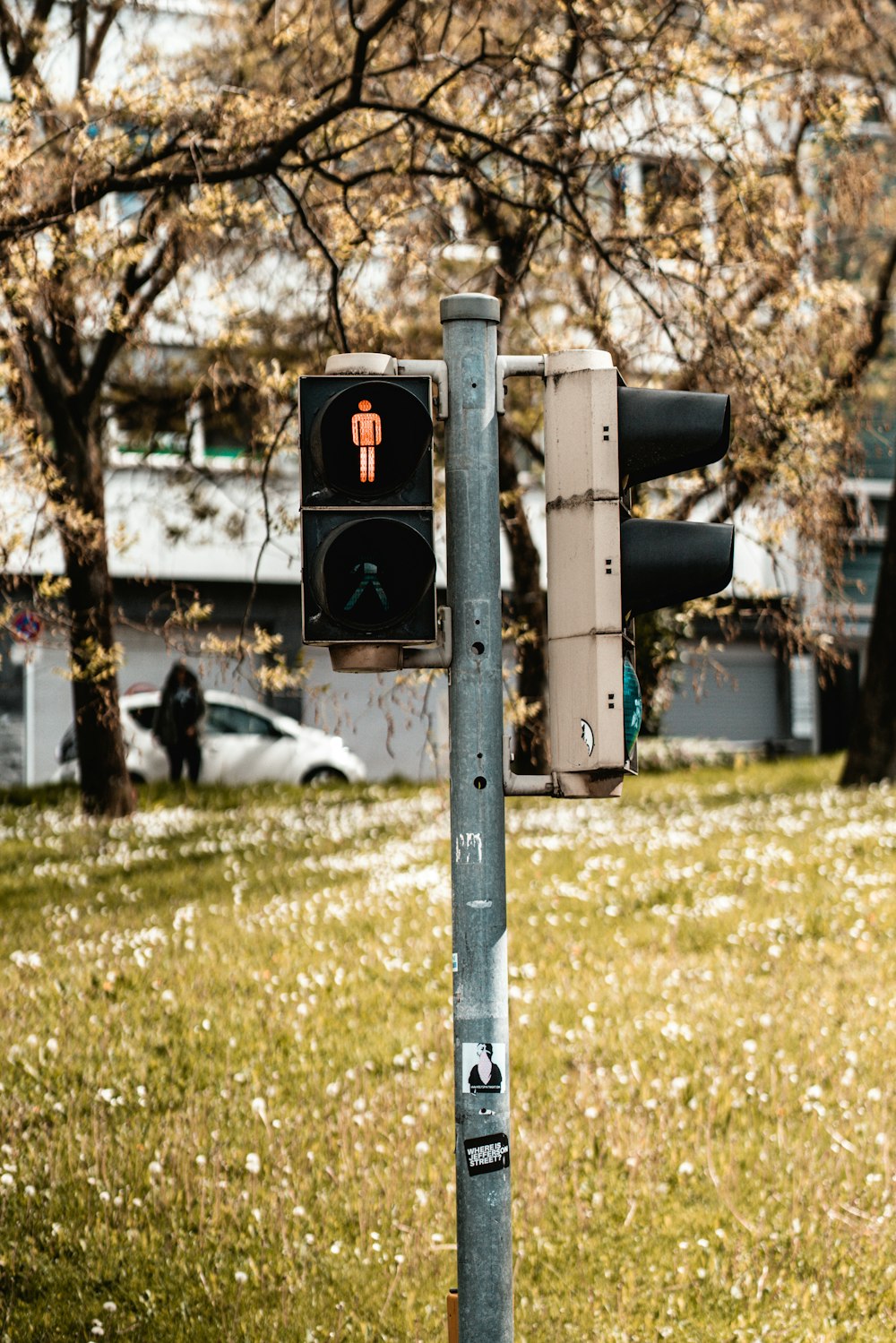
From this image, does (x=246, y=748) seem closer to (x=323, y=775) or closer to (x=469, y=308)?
(x=323, y=775)

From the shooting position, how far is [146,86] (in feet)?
29.9

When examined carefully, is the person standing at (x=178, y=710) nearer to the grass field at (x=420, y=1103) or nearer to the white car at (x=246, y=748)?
the white car at (x=246, y=748)

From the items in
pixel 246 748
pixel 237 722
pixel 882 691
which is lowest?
pixel 246 748

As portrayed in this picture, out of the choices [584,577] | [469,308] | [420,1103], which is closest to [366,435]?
[469,308]

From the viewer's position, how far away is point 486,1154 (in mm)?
3488

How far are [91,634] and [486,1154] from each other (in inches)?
412

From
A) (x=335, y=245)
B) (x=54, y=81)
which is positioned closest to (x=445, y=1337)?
(x=335, y=245)

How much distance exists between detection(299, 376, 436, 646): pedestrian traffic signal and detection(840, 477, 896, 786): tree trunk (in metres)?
15.8

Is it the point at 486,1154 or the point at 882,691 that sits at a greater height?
the point at 882,691

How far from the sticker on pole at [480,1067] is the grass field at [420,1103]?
6.33 ft

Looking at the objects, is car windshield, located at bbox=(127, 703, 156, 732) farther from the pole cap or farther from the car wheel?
the pole cap

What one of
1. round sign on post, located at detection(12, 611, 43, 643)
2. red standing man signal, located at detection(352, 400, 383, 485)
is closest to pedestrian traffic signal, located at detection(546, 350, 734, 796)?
red standing man signal, located at detection(352, 400, 383, 485)

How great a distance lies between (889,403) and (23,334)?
65.7 feet

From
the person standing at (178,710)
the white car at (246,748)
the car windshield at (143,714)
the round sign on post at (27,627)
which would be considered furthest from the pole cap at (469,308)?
the car windshield at (143,714)
